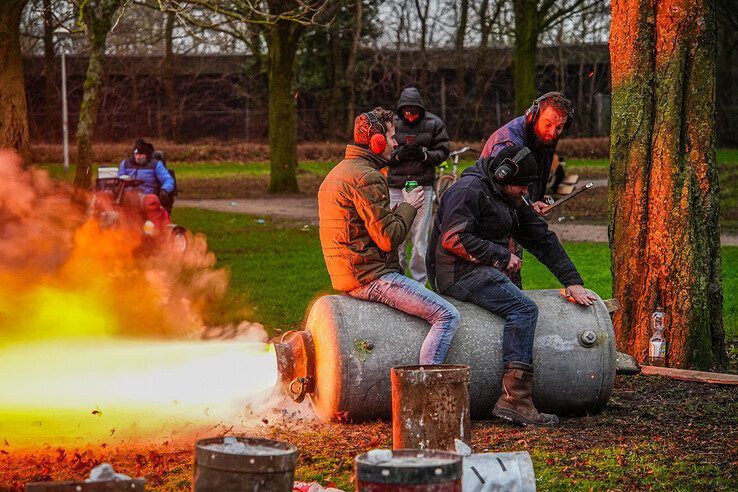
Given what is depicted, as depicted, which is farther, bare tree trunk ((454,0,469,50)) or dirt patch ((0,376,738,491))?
bare tree trunk ((454,0,469,50))

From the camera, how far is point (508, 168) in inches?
324

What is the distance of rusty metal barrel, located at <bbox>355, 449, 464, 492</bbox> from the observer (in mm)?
4781

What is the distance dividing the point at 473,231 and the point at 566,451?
1.75 metres

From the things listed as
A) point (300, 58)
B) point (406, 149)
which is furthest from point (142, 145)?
point (300, 58)

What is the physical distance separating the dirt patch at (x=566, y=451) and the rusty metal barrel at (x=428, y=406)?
0.45 m

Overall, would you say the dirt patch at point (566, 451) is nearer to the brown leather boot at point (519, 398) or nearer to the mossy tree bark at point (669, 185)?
the brown leather boot at point (519, 398)

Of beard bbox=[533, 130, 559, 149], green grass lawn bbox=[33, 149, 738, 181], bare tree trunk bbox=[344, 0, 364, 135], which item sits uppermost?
bare tree trunk bbox=[344, 0, 364, 135]

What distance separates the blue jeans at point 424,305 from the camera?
7.96 metres

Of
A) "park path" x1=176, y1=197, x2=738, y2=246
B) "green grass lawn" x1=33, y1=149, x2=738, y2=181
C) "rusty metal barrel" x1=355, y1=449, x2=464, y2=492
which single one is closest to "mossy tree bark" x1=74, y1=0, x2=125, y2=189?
"park path" x1=176, y1=197, x2=738, y2=246

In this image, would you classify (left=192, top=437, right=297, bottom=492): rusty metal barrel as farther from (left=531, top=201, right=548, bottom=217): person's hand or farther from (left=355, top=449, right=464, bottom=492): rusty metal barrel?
(left=531, top=201, right=548, bottom=217): person's hand

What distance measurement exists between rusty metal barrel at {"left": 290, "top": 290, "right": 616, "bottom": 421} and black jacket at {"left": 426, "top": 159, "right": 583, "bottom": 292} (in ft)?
0.81

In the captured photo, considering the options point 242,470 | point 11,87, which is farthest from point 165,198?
point 242,470

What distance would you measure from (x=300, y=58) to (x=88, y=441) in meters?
49.4

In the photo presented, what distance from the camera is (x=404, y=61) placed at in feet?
190
